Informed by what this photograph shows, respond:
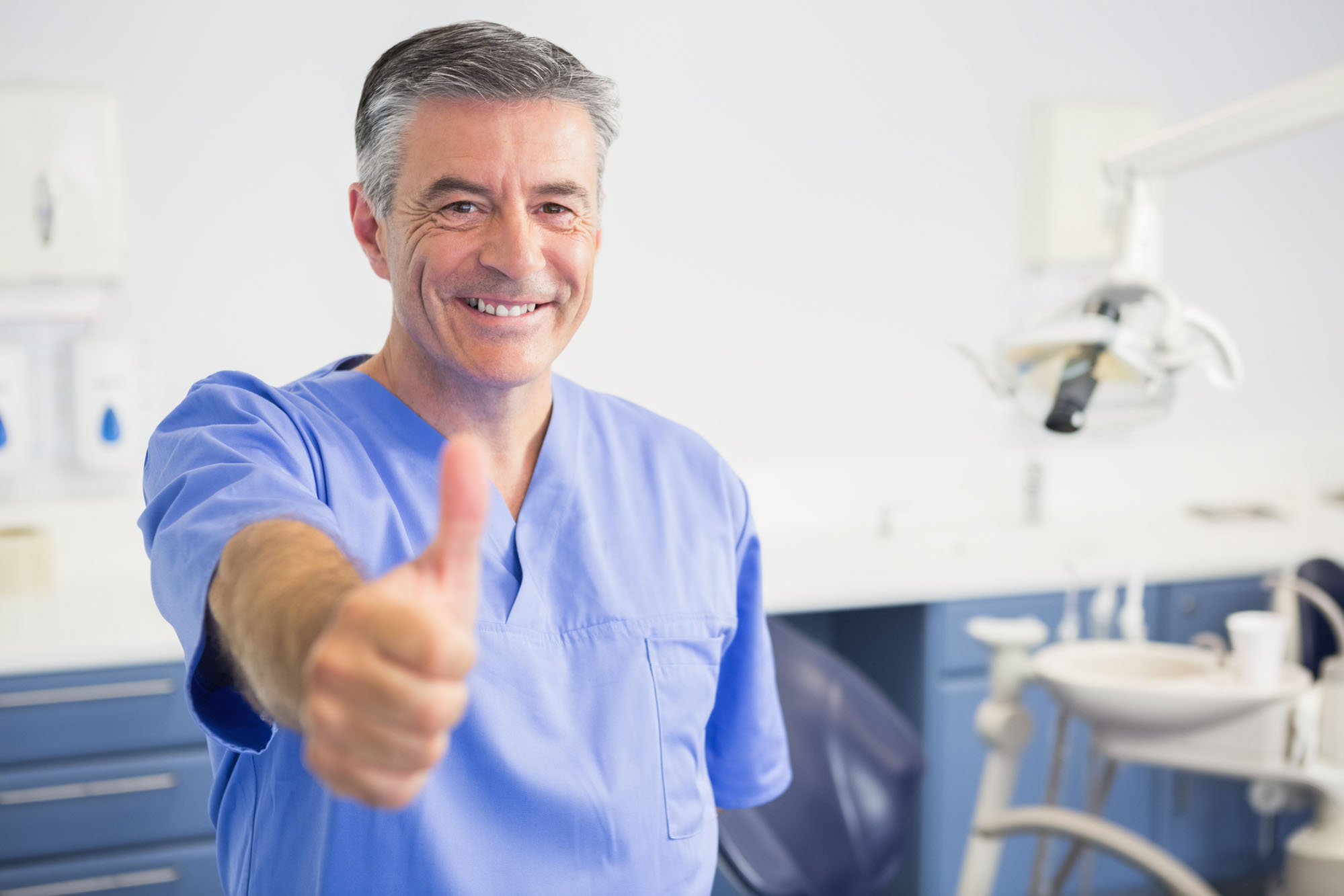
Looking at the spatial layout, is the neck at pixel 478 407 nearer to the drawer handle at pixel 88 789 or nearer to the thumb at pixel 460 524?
the thumb at pixel 460 524

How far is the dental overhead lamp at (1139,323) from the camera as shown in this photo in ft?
3.67

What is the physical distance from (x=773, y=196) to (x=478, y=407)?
1.85 metres

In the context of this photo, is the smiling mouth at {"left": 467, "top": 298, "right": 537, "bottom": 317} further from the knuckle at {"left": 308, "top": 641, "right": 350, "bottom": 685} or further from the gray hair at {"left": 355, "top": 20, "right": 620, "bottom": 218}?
the knuckle at {"left": 308, "top": 641, "right": 350, "bottom": 685}

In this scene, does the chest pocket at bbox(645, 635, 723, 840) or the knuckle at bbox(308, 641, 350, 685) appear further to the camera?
the chest pocket at bbox(645, 635, 723, 840)

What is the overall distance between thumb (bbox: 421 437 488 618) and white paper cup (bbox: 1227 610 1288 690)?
5.25ft

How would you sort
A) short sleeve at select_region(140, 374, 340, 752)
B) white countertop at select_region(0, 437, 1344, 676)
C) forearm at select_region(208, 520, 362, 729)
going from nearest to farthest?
forearm at select_region(208, 520, 362, 729) < short sleeve at select_region(140, 374, 340, 752) < white countertop at select_region(0, 437, 1344, 676)

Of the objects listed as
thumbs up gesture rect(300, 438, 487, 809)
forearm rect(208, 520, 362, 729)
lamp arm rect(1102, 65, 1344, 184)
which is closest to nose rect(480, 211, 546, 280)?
forearm rect(208, 520, 362, 729)

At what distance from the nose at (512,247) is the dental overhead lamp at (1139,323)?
532mm

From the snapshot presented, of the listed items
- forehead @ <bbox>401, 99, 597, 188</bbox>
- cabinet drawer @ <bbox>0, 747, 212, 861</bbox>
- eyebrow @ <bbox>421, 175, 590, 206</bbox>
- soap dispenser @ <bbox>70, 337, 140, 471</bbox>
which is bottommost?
cabinet drawer @ <bbox>0, 747, 212, 861</bbox>

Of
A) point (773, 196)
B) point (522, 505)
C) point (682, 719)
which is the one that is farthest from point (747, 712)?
point (773, 196)

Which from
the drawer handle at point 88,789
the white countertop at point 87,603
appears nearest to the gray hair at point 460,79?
the white countertop at point 87,603

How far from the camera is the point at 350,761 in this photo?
39cm

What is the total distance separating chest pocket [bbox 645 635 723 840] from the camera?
38.9 inches

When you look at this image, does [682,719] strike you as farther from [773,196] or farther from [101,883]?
[773,196]
